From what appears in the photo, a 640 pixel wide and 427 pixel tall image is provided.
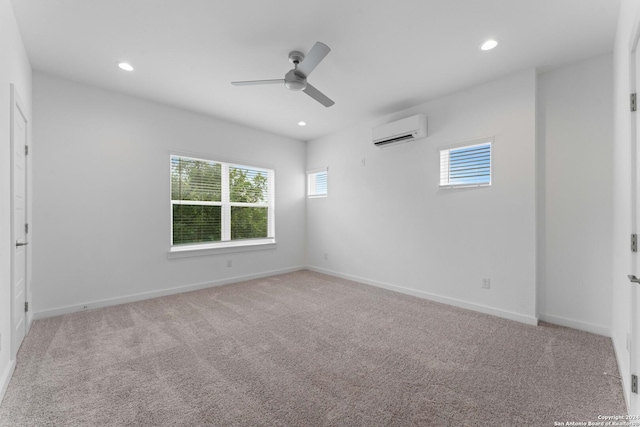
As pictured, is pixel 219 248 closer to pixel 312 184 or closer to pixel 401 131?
pixel 312 184

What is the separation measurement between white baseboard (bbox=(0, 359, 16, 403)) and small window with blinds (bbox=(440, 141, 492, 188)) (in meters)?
4.39

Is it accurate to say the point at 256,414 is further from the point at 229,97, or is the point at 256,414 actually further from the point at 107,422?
the point at 229,97

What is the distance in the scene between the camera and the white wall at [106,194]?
3131 millimetres

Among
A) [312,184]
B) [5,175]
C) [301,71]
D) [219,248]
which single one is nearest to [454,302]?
[301,71]

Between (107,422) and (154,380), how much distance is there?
0.40 meters

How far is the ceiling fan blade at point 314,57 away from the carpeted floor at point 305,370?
8.14 feet

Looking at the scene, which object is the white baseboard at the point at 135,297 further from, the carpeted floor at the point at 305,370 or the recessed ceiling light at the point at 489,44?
the recessed ceiling light at the point at 489,44

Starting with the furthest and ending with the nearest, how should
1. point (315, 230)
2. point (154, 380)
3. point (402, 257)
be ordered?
point (315, 230), point (402, 257), point (154, 380)

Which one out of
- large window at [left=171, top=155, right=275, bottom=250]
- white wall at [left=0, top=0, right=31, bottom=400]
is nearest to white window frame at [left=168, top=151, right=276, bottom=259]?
large window at [left=171, top=155, right=275, bottom=250]

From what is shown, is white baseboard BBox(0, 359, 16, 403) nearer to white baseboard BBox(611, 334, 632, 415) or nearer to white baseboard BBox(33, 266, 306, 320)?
white baseboard BBox(33, 266, 306, 320)

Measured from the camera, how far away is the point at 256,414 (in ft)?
5.37

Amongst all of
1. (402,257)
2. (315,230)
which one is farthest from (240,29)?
(315,230)

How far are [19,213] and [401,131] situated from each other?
4.26 meters

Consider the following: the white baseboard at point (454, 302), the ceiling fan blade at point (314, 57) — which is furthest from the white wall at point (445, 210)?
the ceiling fan blade at point (314, 57)
